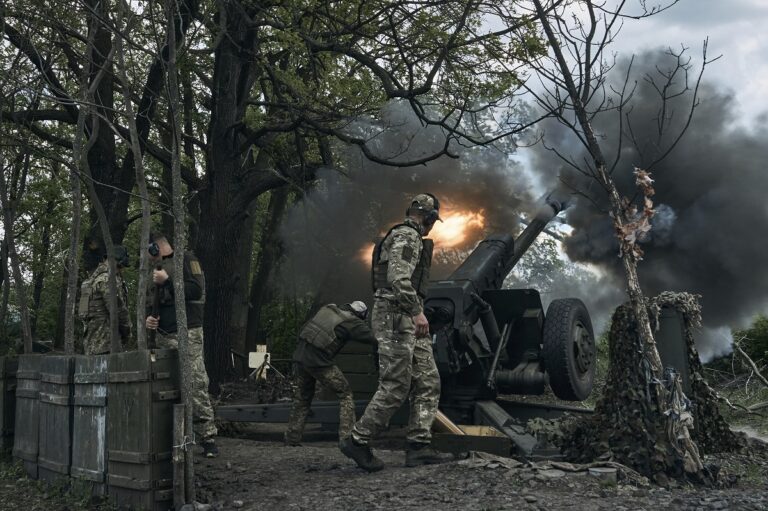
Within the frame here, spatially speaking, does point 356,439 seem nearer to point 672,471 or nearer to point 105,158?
point 672,471

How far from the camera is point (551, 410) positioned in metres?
8.80

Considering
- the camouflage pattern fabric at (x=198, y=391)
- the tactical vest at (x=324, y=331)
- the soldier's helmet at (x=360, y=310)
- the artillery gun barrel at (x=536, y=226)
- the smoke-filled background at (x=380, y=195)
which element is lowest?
→ the camouflage pattern fabric at (x=198, y=391)

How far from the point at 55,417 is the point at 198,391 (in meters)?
1.22

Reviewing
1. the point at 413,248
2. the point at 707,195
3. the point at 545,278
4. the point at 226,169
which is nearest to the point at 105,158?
the point at 226,169

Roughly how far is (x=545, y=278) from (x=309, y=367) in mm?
13728

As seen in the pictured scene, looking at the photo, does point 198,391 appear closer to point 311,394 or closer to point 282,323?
point 311,394

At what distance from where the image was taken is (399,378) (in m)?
6.48

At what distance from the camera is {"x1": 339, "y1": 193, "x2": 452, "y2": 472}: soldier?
6.44 metres

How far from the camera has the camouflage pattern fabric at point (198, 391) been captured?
7.39 meters

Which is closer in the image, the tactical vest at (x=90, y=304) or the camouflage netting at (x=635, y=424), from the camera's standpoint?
the camouflage netting at (x=635, y=424)

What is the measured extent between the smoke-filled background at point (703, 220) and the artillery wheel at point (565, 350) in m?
4.43

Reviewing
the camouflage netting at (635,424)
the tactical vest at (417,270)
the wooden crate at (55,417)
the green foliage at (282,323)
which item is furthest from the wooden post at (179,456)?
the green foliage at (282,323)

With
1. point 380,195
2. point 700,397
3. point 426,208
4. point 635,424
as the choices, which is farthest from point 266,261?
point 635,424

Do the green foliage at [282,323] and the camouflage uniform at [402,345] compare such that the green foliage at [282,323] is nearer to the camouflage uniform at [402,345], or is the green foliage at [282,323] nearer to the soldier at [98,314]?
the soldier at [98,314]
